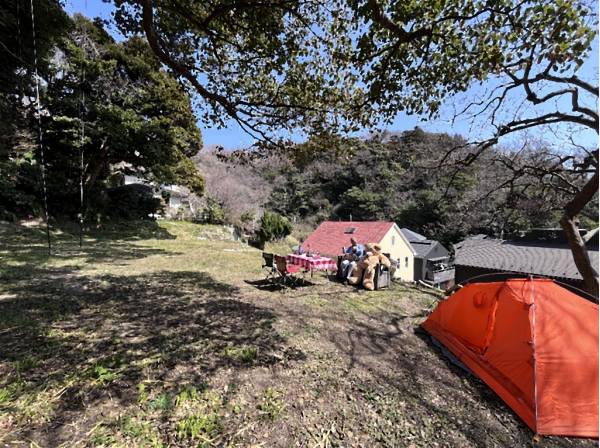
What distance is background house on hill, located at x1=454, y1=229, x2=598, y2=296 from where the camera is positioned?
1320 centimetres

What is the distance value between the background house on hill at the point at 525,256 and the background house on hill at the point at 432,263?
4.06m

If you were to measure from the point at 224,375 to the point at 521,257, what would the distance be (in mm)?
17145

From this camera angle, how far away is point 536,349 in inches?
111

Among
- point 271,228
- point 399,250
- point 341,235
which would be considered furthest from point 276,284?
point 399,250

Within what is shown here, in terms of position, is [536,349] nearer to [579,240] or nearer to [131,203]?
[579,240]

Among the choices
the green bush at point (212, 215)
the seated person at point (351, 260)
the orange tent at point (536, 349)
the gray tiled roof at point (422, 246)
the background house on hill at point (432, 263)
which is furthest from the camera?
the gray tiled roof at point (422, 246)

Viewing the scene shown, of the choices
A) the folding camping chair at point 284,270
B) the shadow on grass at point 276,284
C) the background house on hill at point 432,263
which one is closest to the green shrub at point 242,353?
the shadow on grass at point 276,284

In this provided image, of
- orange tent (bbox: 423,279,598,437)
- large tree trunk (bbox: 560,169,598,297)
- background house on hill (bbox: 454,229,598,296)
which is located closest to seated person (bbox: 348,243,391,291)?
orange tent (bbox: 423,279,598,437)

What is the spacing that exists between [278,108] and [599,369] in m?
4.90

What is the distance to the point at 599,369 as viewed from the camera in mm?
2652

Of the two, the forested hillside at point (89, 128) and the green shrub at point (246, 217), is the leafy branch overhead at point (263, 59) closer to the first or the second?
the forested hillside at point (89, 128)

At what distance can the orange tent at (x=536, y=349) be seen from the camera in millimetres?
2566

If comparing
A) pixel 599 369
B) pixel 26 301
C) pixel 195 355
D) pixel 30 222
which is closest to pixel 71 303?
pixel 26 301

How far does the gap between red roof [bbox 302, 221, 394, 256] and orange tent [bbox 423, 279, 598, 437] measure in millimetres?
14206
